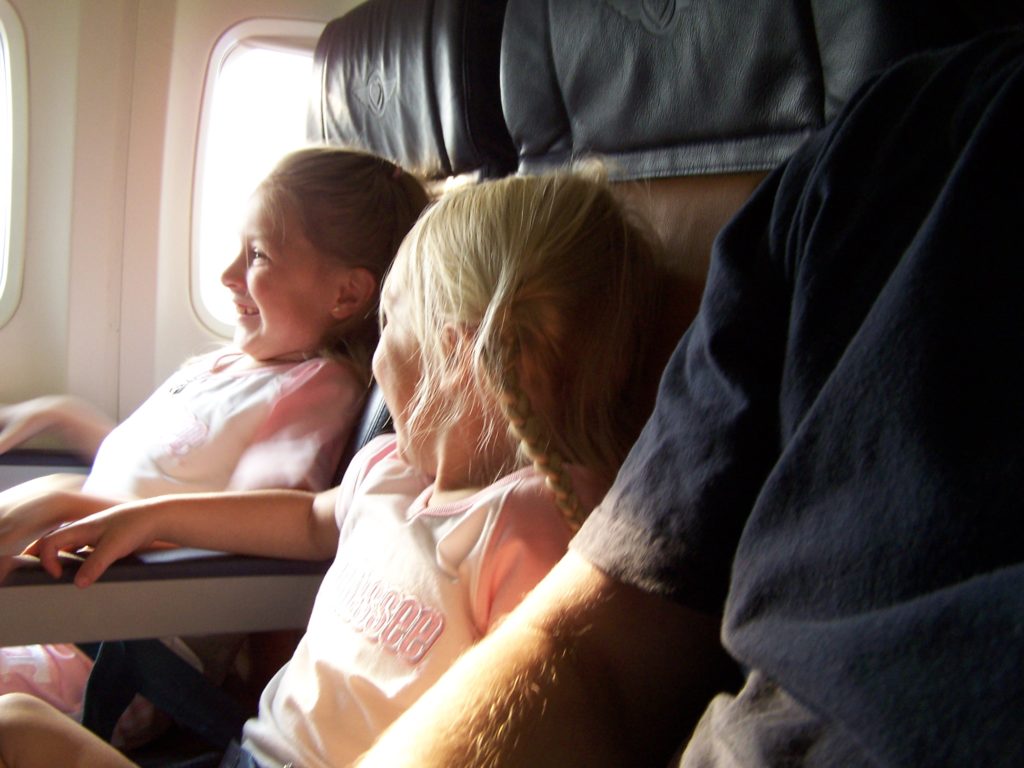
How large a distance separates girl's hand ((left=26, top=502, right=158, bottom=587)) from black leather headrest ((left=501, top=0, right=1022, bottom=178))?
0.78 metres

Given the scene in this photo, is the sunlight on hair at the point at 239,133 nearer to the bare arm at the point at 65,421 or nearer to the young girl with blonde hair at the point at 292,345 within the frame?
the bare arm at the point at 65,421

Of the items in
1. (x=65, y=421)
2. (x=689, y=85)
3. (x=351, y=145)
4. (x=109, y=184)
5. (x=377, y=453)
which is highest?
(x=689, y=85)

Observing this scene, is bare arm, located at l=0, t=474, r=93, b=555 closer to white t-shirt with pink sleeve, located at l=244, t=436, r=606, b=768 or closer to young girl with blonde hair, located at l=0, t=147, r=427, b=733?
young girl with blonde hair, located at l=0, t=147, r=427, b=733

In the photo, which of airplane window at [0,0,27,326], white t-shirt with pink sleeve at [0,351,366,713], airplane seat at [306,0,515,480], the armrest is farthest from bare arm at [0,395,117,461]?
the armrest

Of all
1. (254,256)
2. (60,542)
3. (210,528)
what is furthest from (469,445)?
(254,256)

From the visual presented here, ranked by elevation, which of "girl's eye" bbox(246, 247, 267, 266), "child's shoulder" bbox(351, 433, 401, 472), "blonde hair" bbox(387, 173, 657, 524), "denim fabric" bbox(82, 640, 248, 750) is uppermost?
"blonde hair" bbox(387, 173, 657, 524)

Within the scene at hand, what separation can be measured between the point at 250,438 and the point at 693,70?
3.65 feet

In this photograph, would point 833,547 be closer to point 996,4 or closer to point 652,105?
point 996,4

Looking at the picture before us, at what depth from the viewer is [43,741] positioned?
1164 millimetres

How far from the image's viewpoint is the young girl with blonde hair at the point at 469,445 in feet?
3.43

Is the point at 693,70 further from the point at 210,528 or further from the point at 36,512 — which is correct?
the point at 36,512

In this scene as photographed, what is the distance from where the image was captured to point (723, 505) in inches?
25.8

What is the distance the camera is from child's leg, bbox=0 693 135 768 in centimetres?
114

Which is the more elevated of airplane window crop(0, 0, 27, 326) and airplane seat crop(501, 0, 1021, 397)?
airplane seat crop(501, 0, 1021, 397)
